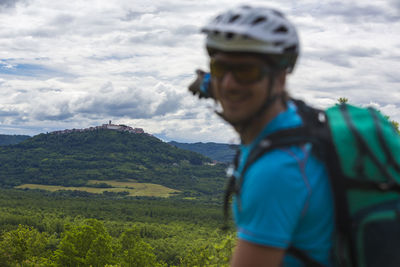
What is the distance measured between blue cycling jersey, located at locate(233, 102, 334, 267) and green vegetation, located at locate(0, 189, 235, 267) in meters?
12.1

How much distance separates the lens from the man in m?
1.96

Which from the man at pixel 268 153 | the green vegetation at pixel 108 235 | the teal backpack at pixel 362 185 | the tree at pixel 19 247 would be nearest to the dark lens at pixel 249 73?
the man at pixel 268 153

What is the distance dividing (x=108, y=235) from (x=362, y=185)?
55.7 meters

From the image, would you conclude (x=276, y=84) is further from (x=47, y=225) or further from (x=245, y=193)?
(x=47, y=225)

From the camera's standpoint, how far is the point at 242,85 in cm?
233

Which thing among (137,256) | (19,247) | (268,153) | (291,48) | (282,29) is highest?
(282,29)

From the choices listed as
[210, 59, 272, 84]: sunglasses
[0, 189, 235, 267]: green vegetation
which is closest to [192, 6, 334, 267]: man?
[210, 59, 272, 84]: sunglasses

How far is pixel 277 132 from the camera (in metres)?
2.18

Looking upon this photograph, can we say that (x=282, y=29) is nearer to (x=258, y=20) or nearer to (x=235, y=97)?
(x=258, y=20)

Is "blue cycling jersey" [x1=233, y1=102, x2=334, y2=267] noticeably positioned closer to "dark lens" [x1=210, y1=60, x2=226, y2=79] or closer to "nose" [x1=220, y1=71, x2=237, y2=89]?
"nose" [x1=220, y1=71, x2=237, y2=89]

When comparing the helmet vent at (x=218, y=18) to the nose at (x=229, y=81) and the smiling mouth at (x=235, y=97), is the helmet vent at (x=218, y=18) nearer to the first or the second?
the nose at (x=229, y=81)

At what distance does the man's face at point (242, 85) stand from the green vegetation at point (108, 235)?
12146mm

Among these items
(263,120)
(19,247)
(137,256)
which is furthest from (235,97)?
(19,247)

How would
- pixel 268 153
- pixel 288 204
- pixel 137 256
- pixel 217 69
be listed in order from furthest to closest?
1. pixel 137 256
2. pixel 217 69
3. pixel 268 153
4. pixel 288 204
